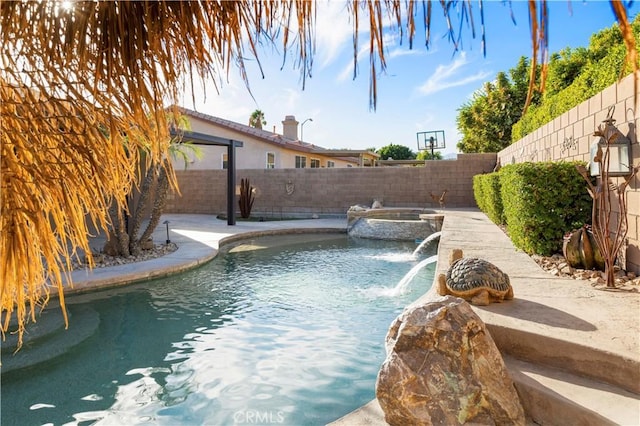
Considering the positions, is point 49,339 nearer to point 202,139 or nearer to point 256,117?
point 202,139

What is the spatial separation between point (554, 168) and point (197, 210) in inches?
666

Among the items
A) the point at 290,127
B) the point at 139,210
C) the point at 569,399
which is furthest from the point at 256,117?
the point at 569,399

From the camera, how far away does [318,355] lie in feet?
12.3

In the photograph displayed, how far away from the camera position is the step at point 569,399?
6.17 ft

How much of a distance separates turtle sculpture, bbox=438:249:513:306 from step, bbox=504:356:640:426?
2.53ft

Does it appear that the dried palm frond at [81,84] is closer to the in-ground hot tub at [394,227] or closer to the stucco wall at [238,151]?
the in-ground hot tub at [394,227]

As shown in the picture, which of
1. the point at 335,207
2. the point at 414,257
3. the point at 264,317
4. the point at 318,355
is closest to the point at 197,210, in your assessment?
the point at 335,207

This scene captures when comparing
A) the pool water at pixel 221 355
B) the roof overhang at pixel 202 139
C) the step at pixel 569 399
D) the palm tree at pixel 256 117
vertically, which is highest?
the palm tree at pixel 256 117

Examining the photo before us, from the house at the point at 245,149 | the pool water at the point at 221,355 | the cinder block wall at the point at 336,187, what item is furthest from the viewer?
the house at the point at 245,149

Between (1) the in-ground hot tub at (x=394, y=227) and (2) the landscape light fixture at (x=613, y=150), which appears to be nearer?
(2) the landscape light fixture at (x=613, y=150)

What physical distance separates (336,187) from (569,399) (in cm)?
1533

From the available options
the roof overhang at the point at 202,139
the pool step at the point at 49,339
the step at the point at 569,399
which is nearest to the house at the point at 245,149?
the roof overhang at the point at 202,139

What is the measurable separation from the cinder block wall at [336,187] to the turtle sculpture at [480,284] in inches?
525

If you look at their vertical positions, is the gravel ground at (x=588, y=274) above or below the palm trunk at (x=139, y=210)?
below
